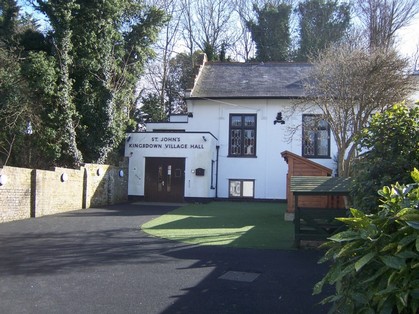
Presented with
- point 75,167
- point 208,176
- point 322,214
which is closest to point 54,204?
point 75,167

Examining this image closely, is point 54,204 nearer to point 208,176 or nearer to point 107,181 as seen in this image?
point 107,181

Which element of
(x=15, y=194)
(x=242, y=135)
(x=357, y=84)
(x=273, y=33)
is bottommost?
(x=15, y=194)

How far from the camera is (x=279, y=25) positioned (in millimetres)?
40844

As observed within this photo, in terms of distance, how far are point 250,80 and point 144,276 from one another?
22.2 meters

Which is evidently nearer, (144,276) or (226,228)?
(144,276)

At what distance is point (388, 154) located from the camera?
5758mm

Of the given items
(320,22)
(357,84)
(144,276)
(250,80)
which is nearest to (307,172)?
(357,84)

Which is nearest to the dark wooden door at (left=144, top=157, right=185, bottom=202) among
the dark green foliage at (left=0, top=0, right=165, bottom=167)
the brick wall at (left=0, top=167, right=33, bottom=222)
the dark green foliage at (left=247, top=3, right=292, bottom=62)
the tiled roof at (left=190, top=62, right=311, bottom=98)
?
the dark green foliage at (left=0, top=0, right=165, bottom=167)

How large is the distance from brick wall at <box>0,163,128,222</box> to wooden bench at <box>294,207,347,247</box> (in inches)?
389

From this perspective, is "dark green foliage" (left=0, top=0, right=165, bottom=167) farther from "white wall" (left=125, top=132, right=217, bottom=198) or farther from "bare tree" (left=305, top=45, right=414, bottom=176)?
"bare tree" (left=305, top=45, right=414, bottom=176)

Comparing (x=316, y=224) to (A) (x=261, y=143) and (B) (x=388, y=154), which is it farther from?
(A) (x=261, y=143)

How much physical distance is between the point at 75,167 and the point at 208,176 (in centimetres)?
762

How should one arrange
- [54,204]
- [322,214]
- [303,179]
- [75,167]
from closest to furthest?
[322,214] → [303,179] → [54,204] → [75,167]

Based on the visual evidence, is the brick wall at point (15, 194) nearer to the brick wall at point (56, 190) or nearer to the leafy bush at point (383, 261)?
the brick wall at point (56, 190)
